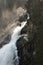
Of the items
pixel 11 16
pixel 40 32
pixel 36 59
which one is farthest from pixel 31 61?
pixel 11 16

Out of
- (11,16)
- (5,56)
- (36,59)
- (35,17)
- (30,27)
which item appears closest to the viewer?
(36,59)

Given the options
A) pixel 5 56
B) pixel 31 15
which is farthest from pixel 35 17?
pixel 5 56

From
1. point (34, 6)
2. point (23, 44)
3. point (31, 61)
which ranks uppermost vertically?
point (34, 6)

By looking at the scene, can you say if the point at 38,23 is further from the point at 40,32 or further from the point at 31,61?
the point at 31,61

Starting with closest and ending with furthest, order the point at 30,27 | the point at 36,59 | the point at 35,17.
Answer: the point at 36,59 → the point at 35,17 → the point at 30,27

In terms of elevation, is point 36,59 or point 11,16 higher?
point 11,16

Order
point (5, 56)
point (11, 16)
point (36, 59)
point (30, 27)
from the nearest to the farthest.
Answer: point (36, 59), point (30, 27), point (5, 56), point (11, 16)

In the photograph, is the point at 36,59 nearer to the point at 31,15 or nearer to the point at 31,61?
the point at 31,61

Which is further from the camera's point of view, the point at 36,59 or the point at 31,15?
the point at 31,15

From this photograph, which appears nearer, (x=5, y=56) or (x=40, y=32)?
(x=40, y=32)
